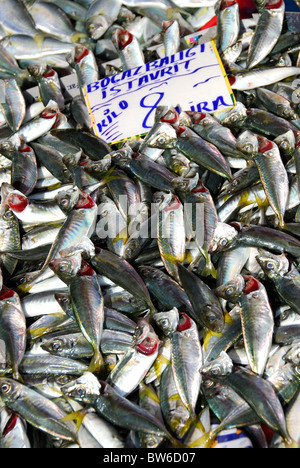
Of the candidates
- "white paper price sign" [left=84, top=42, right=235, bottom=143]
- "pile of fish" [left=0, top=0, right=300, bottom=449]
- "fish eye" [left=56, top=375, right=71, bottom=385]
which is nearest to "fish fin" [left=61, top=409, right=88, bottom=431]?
"pile of fish" [left=0, top=0, right=300, bottom=449]

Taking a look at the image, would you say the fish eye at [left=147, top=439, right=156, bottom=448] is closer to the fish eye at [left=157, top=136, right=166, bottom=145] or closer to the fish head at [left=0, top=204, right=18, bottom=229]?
the fish head at [left=0, top=204, right=18, bottom=229]

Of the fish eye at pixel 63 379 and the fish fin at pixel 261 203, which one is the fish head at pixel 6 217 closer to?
the fish eye at pixel 63 379

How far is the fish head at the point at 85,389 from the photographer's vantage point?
206 centimetres

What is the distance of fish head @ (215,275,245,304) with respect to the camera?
221 cm

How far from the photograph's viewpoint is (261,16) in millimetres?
3221

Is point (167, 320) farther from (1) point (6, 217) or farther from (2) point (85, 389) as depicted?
(1) point (6, 217)

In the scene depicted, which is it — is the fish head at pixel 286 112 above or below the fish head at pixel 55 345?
above

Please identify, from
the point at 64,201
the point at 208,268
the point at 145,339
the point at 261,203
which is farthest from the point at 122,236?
the point at 261,203

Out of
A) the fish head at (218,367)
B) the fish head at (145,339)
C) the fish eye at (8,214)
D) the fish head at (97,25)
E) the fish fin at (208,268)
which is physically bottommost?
the fish head at (218,367)

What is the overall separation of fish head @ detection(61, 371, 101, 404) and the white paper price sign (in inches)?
59.1

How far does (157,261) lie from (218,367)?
703 mm

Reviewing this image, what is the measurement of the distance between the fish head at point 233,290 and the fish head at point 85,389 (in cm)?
67

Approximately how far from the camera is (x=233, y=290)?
221 centimetres

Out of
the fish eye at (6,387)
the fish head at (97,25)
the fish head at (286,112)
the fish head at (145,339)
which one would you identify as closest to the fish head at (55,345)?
the fish eye at (6,387)
